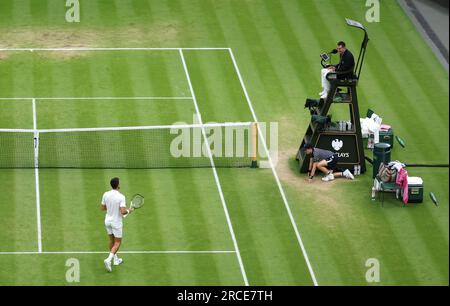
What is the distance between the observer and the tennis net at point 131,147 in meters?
34.2

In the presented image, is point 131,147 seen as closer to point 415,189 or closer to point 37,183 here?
point 37,183

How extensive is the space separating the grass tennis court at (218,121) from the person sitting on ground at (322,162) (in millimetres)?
266

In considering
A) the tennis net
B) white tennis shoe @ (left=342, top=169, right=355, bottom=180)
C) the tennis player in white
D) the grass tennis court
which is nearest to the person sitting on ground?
white tennis shoe @ (left=342, top=169, right=355, bottom=180)

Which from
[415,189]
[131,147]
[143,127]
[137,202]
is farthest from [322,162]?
[137,202]

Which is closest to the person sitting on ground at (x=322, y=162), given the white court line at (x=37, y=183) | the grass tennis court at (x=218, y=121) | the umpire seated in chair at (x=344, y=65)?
the grass tennis court at (x=218, y=121)

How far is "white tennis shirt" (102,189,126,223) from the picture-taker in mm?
28266

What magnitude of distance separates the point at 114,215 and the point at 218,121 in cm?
889

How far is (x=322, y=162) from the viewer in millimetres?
33562

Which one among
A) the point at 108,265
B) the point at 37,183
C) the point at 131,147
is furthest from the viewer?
the point at 131,147

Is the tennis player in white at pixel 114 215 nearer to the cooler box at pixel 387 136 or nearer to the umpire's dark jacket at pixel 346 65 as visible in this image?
the umpire's dark jacket at pixel 346 65

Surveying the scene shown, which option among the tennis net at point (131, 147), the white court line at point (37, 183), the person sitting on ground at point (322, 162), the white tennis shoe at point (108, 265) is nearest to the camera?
the white tennis shoe at point (108, 265)

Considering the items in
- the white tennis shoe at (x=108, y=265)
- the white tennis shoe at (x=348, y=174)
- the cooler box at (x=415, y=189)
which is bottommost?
the white tennis shoe at (x=108, y=265)

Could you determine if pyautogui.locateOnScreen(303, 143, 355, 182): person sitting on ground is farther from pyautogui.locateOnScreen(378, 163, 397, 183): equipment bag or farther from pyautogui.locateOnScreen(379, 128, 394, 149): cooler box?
pyautogui.locateOnScreen(379, 128, 394, 149): cooler box
